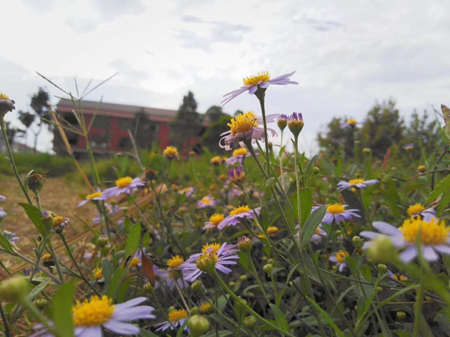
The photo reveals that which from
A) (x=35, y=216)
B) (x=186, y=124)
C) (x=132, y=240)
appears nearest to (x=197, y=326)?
(x=132, y=240)

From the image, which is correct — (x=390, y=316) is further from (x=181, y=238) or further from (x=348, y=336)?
(x=181, y=238)

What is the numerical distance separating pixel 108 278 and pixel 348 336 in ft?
1.34

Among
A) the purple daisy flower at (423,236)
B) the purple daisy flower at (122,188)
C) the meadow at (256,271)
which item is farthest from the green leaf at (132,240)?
the purple daisy flower at (122,188)

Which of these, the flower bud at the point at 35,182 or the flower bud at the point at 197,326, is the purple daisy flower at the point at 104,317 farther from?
the flower bud at the point at 35,182

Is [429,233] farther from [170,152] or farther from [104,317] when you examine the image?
[170,152]

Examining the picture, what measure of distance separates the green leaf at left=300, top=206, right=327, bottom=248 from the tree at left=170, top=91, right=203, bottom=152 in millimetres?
20839

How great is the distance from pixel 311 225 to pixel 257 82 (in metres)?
0.29

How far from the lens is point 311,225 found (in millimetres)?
528

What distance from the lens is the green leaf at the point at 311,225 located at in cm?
52

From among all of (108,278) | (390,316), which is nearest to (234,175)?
(108,278)

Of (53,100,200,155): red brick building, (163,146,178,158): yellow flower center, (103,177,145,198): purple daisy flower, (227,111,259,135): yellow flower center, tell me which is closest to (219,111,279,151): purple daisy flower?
(227,111,259,135): yellow flower center

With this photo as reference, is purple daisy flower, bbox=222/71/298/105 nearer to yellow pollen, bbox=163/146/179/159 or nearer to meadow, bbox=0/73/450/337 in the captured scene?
meadow, bbox=0/73/450/337

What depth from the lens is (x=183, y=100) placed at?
22.7 metres

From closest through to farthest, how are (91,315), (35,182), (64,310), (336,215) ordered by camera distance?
(64,310) → (91,315) → (35,182) → (336,215)
